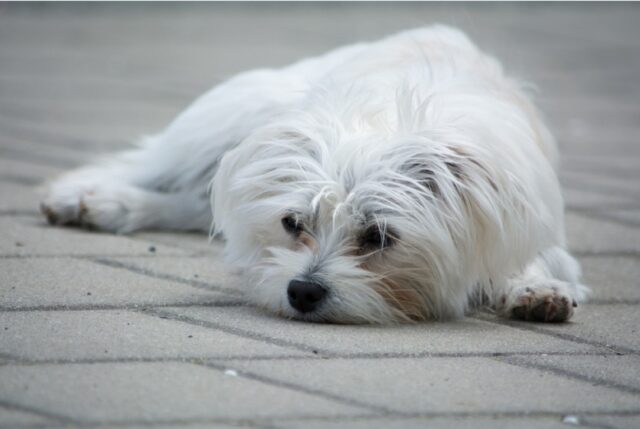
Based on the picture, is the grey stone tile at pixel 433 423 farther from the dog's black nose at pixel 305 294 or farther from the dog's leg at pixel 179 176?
the dog's leg at pixel 179 176

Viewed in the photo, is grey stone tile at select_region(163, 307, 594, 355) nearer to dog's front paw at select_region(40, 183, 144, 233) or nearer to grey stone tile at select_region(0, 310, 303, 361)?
grey stone tile at select_region(0, 310, 303, 361)

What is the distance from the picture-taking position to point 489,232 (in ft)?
12.7

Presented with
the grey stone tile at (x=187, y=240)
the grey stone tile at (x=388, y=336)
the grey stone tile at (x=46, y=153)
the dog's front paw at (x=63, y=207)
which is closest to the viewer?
the grey stone tile at (x=388, y=336)

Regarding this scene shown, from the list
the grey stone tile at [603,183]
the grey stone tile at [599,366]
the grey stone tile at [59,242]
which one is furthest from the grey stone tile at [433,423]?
the grey stone tile at [603,183]

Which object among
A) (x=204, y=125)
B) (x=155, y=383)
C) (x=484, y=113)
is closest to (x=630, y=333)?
(x=484, y=113)

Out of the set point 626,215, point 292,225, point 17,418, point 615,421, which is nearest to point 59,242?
point 292,225

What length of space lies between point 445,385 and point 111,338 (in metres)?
0.92

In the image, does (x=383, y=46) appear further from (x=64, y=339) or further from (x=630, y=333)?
(x=64, y=339)

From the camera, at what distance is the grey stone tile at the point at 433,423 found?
279cm

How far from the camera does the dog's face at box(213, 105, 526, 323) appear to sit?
12.4ft

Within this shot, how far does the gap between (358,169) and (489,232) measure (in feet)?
1.49

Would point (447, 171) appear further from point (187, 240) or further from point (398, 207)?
point (187, 240)

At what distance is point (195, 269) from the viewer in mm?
4473

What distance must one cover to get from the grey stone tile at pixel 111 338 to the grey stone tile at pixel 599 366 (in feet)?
2.24
